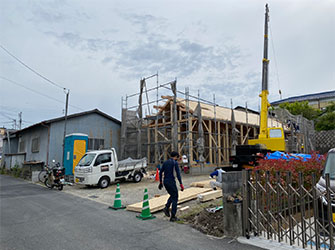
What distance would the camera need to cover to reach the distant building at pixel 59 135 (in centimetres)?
1802

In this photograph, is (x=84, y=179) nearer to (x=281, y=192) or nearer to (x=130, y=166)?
(x=130, y=166)

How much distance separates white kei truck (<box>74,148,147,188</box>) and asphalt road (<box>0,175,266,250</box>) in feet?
13.0

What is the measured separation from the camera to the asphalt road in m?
→ 4.52

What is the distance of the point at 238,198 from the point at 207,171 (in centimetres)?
1268

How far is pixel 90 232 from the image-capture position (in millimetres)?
5309

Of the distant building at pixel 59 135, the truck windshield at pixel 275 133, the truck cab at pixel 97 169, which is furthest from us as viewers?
the distant building at pixel 59 135

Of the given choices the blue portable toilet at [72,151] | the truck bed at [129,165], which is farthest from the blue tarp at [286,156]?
the blue portable toilet at [72,151]

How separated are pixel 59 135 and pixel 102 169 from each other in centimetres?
786

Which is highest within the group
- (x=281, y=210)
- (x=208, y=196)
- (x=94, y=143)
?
(x=94, y=143)

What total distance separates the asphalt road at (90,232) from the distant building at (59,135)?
9.74 metres

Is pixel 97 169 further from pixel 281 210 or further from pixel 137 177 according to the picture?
pixel 281 210

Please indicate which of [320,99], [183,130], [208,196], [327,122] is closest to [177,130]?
[183,130]

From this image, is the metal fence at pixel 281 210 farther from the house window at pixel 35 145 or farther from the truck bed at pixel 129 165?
the house window at pixel 35 145

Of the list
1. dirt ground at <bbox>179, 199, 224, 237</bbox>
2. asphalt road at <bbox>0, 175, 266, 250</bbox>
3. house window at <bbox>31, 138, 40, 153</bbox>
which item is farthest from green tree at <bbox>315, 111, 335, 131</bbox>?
house window at <bbox>31, 138, 40, 153</bbox>
